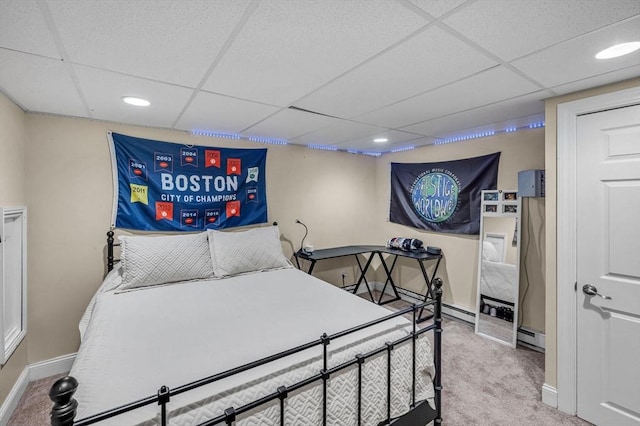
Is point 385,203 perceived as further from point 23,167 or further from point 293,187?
point 23,167

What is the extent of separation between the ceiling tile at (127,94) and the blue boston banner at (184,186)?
12.3 inches

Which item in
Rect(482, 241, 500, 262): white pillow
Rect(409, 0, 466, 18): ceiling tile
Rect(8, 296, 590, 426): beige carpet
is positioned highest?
Rect(409, 0, 466, 18): ceiling tile

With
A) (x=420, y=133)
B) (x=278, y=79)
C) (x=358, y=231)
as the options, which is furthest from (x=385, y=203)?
(x=278, y=79)

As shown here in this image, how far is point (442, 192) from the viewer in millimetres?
3648

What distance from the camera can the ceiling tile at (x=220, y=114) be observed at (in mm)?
2129

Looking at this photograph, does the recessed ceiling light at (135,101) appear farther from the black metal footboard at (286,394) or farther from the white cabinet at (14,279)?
the black metal footboard at (286,394)

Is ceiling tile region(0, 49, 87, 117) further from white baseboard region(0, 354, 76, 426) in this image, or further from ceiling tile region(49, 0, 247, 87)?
white baseboard region(0, 354, 76, 426)

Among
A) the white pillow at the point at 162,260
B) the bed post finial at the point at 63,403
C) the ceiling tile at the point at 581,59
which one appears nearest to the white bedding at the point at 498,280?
the ceiling tile at the point at 581,59

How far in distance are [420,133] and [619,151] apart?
1655 millimetres

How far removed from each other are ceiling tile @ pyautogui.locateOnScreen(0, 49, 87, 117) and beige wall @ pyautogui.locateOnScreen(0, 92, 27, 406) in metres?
0.13

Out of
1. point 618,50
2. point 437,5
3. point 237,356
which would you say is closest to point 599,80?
point 618,50

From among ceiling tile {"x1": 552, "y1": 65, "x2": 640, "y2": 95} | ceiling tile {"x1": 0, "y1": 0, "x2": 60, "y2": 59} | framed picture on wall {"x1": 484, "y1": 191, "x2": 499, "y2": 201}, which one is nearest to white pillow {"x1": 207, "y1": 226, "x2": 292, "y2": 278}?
ceiling tile {"x1": 0, "y1": 0, "x2": 60, "y2": 59}

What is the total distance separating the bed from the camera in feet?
3.53

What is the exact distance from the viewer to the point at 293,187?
3.74 metres
